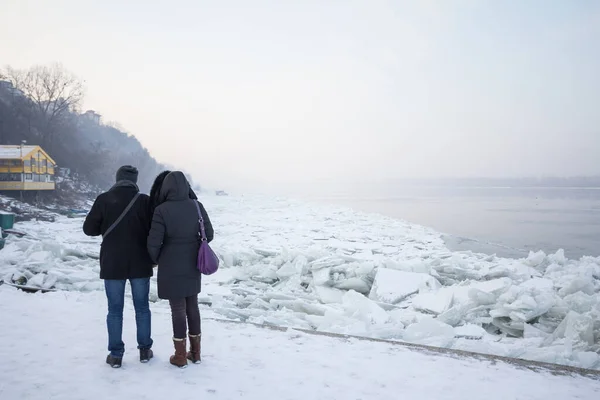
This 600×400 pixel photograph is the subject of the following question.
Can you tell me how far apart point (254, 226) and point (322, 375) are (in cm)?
1812

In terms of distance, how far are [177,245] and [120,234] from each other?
0.48 metres

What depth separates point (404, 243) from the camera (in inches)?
624

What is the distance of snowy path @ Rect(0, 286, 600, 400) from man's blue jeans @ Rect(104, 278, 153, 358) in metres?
0.22

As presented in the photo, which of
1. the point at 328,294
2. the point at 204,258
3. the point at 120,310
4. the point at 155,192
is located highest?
the point at 155,192

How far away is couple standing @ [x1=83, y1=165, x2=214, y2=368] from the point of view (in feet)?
11.0

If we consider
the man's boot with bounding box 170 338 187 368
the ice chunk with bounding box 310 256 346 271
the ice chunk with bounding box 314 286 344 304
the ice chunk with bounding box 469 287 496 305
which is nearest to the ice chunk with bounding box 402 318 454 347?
the ice chunk with bounding box 469 287 496 305

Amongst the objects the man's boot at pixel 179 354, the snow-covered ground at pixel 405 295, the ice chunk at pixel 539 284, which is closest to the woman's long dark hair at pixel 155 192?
the man's boot at pixel 179 354

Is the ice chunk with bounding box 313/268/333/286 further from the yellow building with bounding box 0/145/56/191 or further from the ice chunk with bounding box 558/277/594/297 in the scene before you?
the yellow building with bounding box 0/145/56/191

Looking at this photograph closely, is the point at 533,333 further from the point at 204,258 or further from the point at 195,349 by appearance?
the point at 204,258

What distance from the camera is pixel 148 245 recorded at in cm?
331

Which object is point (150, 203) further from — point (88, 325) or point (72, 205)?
point (72, 205)

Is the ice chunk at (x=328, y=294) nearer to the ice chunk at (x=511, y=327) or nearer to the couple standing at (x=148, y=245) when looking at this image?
the ice chunk at (x=511, y=327)

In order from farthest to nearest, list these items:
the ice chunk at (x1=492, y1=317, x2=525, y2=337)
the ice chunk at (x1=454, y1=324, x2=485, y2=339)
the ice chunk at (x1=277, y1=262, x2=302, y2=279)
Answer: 1. the ice chunk at (x1=277, y1=262, x2=302, y2=279)
2. the ice chunk at (x1=492, y1=317, x2=525, y2=337)
3. the ice chunk at (x1=454, y1=324, x2=485, y2=339)

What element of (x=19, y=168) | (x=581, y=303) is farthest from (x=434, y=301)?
(x=19, y=168)
